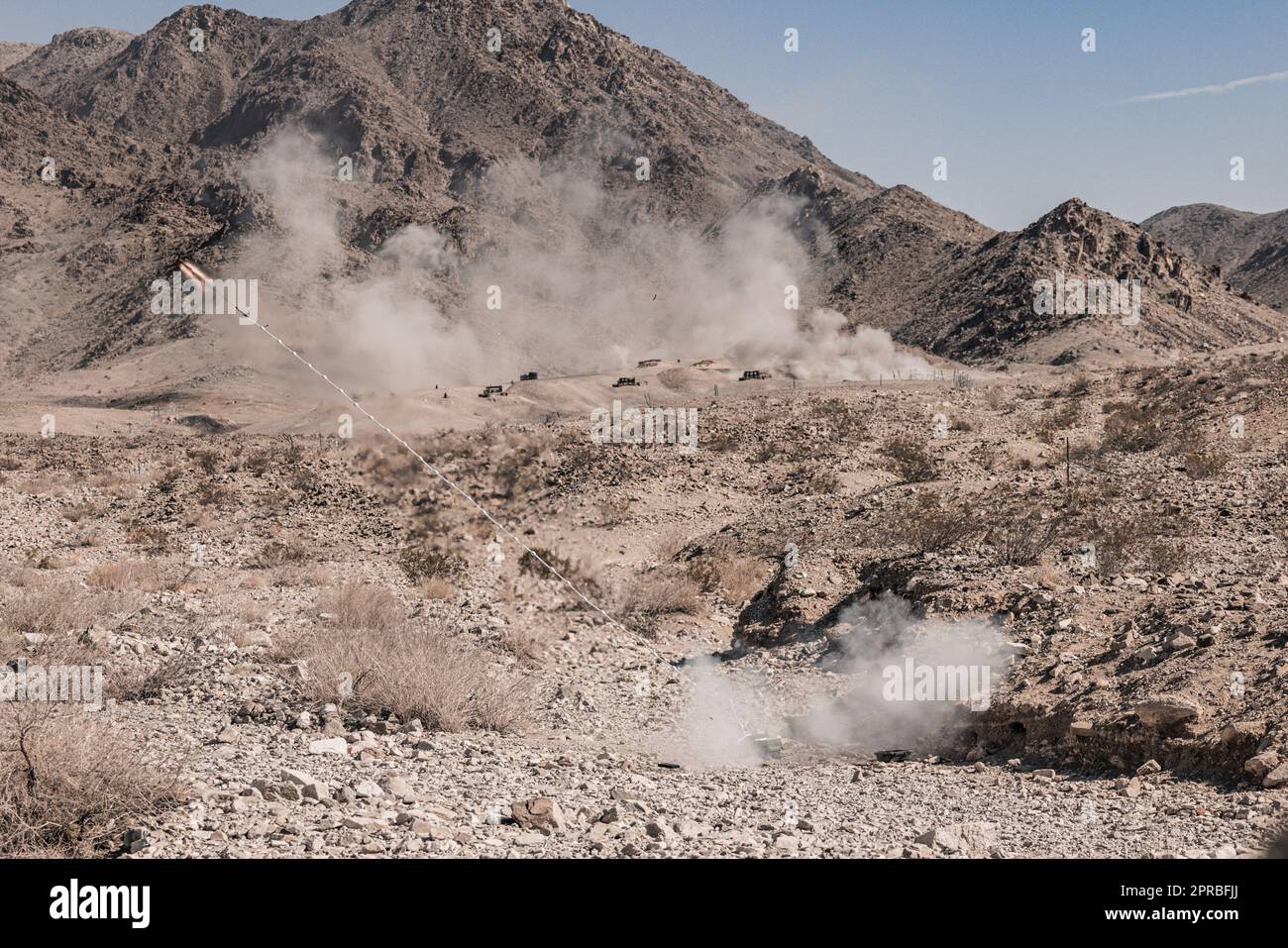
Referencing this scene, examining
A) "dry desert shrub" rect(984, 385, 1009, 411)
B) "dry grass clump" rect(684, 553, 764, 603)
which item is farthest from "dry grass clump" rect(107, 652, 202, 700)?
"dry desert shrub" rect(984, 385, 1009, 411)

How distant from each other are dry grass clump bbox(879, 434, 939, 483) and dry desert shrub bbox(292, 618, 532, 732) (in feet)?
36.1

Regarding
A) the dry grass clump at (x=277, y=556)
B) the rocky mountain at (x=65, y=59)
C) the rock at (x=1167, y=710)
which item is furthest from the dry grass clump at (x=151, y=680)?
the rocky mountain at (x=65, y=59)

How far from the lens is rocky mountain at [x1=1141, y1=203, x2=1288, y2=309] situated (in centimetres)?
11031

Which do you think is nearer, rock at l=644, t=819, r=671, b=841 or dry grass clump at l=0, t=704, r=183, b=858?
dry grass clump at l=0, t=704, r=183, b=858

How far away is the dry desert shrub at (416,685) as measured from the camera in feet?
27.3

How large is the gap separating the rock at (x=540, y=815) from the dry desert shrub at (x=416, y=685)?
2368mm

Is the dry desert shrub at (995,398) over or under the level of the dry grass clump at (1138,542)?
over

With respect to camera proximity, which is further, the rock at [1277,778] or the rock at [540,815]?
the rock at [1277,778]

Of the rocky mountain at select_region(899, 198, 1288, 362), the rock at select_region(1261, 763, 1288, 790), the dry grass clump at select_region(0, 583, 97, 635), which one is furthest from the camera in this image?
the rocky mountain at select_region(899, 198, 1288, 362)

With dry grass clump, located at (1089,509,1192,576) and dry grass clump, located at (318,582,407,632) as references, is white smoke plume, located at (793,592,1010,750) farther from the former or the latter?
dry grass clump, located at (318,582,407,632)

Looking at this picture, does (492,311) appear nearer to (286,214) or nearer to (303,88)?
(286,214)

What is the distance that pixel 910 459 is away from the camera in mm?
20375

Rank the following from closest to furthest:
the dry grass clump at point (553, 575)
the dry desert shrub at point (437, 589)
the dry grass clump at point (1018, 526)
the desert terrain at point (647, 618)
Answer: the desert terrain at point (647, 618) → the dry grass clump at point (1018, 526) → the dry grass clump at point (553, 575) → the dry desert shrub at point (437, 589)

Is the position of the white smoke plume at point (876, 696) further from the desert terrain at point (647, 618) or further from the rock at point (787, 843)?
the rock at point (787, 843)
